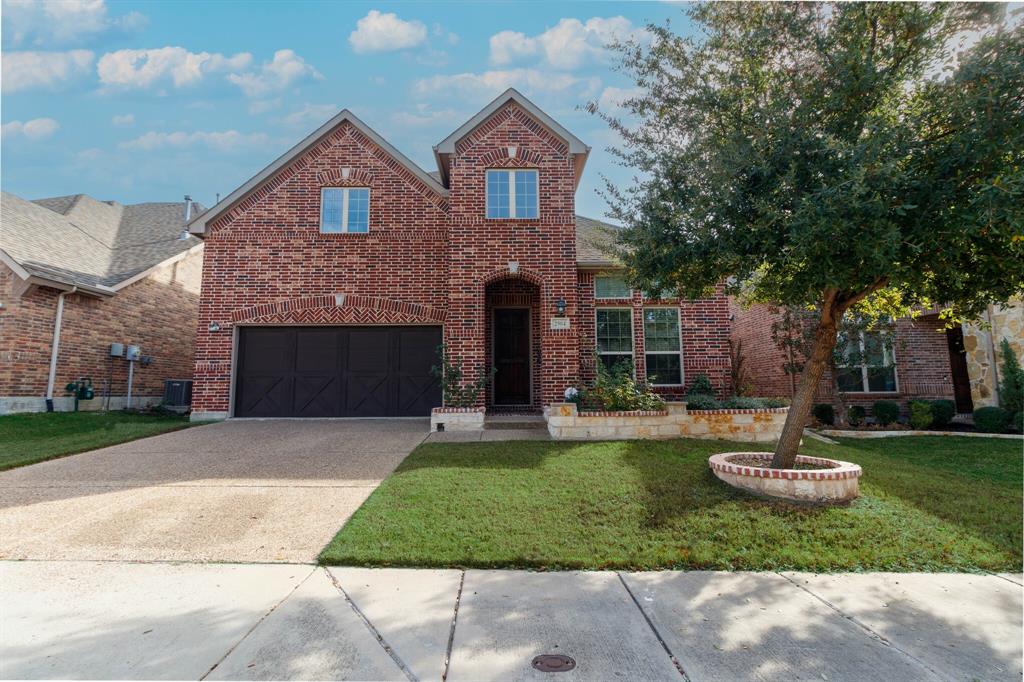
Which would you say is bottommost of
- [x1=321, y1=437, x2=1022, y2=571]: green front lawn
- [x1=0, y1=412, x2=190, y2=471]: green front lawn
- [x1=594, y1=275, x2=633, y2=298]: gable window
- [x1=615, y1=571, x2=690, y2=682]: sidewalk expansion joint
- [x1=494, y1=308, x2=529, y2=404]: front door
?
[x1=615, y1=571, x2=690, y2=682]: sidewalk expansion joint

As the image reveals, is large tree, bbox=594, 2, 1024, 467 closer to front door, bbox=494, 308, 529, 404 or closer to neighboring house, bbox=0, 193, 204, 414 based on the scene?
front door, bbox=494, 308, 529, 404

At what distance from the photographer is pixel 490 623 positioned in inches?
114

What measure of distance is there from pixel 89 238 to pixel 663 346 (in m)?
17.8

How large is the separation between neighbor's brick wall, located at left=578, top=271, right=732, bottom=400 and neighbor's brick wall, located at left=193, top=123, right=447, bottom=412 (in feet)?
12.1

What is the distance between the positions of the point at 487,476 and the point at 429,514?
137cm

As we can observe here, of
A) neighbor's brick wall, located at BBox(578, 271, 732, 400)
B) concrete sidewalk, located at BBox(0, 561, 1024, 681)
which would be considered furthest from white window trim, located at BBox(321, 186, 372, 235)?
concrete sidewalk, located at BBox(0, 561, 1024, 681)

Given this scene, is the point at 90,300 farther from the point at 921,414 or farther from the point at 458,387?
the point at 921,414

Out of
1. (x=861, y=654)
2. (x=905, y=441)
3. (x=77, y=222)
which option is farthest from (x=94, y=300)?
(x=905, y=441)

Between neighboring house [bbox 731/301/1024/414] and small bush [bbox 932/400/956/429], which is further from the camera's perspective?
small bush [bbox 932/400/956/429]

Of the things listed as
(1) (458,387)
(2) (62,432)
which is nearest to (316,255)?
(1) (458,387)

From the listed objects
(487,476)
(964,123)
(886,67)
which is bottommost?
(487,476)

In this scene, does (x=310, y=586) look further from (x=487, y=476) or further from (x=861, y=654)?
(x=861, y=654)

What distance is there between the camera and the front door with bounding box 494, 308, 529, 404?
492 inches

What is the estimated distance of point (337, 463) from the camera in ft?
22.9
